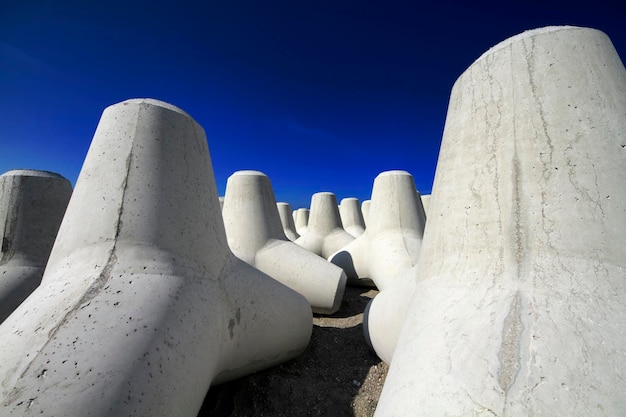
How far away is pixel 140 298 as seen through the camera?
1.29m

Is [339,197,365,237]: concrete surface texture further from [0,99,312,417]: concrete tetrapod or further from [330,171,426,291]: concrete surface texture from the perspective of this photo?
[0,99,312,417]: concrete tetrapod

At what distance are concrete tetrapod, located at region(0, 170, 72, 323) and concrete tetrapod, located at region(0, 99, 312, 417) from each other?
1826mm

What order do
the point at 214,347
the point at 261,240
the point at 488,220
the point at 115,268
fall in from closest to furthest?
the point at 488,220
the point at 115,268
the point at 214,347
the point at 261,240

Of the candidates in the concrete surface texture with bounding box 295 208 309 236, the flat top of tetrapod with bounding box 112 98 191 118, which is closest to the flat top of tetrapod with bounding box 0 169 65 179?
the flat top of tetrapod with bounding box 112 98 191 118

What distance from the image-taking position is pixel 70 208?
1.66 meters

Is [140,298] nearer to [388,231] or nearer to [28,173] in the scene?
[28,173]

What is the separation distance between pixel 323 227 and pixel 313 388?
514cm

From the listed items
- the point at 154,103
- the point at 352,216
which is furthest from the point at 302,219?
the point at 154,103

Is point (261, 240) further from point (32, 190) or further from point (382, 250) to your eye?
point (32, 190)

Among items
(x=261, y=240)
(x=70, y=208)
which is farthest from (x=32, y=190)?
(x=261, y=240)

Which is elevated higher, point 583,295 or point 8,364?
point 583,295

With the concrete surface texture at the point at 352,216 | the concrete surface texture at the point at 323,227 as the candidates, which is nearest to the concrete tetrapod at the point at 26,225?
the concrete surface texture at the point at 323,227

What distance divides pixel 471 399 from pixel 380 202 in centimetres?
401

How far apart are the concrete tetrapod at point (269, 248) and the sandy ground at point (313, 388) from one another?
925 mm
